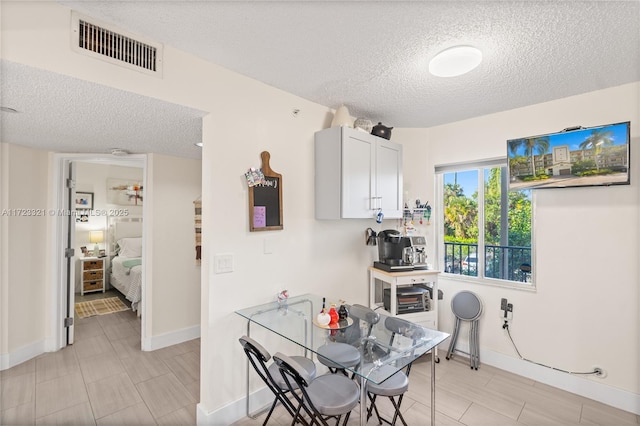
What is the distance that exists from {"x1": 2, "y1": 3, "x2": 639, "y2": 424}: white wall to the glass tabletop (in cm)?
21

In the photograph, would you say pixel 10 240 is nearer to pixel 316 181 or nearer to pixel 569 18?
pixel 316 181

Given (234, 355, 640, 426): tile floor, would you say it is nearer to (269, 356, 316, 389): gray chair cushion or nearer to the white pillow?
(269, 356, 316, 389): gray chair cushion

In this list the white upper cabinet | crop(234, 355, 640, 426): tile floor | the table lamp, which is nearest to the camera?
crop(234, 355, 640, 426): tile floor

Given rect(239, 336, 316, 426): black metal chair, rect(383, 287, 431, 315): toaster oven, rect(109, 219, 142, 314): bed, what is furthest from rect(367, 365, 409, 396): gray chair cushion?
rect(109, 219, 142, 314): bed

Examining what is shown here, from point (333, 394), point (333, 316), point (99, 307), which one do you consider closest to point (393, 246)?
point (333, 316)

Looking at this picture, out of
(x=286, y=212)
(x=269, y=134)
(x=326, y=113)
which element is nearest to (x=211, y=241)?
(x=286, y=212)

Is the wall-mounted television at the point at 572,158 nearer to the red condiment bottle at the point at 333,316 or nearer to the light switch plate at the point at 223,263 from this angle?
the red condiment bottle at the point at 333,316

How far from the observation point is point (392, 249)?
3023 millimetres

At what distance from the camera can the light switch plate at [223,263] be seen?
2018 mm

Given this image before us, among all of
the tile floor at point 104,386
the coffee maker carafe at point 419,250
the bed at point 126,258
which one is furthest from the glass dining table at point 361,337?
the bed at point 126,258

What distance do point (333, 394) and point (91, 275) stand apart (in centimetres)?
553

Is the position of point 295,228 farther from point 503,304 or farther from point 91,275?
point 91,275

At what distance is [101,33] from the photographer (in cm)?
154

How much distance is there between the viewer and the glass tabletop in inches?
57.4
